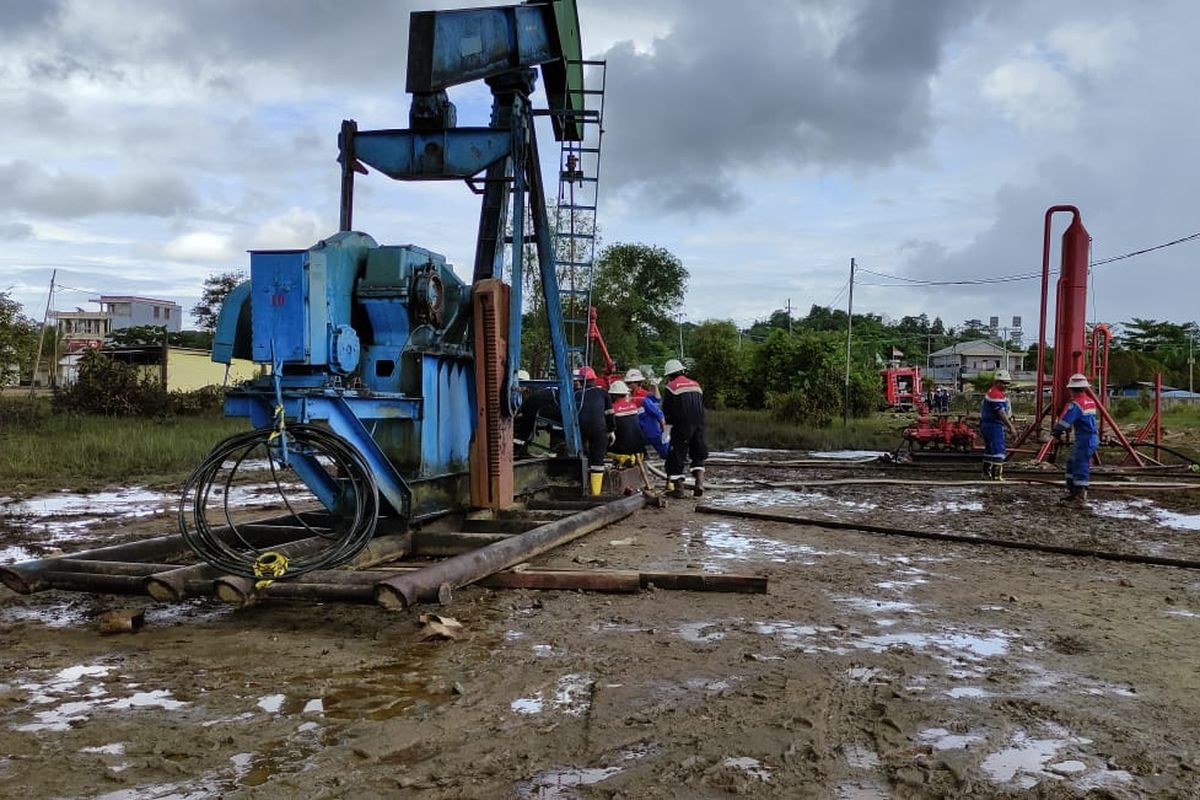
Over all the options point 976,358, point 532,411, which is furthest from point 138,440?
point 976,358

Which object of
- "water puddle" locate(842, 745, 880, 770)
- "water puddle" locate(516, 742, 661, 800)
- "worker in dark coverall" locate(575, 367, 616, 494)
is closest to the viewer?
"water puddle" locate(516, 742, 661, 800)

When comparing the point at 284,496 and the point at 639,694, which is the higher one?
the point at 284,496

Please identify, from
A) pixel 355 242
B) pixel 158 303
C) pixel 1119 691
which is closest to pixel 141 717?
pixel 355 242

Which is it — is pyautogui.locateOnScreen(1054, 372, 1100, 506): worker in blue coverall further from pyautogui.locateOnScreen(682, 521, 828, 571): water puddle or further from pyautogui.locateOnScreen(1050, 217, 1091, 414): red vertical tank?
pyautogui.locateOnScreen(682, 521, 828, 571): water puddle

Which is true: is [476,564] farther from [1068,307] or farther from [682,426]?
[1068,307]

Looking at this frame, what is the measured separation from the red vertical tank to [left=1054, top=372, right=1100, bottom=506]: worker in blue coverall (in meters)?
1.86

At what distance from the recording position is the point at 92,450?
14680 mm

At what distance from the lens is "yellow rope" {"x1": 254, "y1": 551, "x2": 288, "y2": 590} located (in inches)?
184

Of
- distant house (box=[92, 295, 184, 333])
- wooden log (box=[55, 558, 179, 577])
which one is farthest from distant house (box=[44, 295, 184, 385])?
wooden log (box=[55, 558, 179, 577])

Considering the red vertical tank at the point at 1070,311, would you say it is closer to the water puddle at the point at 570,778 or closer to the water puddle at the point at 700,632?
the water puddle at the point at 700,632

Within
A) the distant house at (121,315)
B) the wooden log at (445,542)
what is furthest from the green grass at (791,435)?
the distant house at (121,315)

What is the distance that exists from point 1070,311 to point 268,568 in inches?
476

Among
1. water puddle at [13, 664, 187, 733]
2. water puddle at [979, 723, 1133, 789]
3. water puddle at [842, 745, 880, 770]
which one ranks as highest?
water puddle at [979, 723, 1133, 789]

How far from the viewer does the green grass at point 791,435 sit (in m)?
21.8
